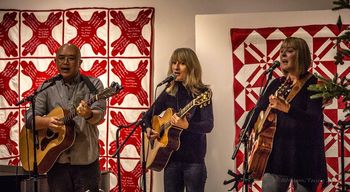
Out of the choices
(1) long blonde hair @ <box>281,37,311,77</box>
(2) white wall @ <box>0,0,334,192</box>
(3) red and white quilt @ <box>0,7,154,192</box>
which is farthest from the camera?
(3) red and white quilt @ <box>0,7,154,192</box>

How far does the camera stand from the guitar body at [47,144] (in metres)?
4.29

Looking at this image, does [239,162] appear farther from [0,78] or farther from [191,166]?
[0,78]

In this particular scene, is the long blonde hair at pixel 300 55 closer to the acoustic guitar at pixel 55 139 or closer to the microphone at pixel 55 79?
the acoustic guitar at pixel 55 139

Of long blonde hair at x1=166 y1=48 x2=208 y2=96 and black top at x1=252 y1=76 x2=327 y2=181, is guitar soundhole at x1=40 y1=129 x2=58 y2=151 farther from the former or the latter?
black top at x1=252 y1=76 x2=327 y2=181

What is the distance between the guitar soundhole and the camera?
4422 millimetres

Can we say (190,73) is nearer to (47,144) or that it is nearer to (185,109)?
(185,109)

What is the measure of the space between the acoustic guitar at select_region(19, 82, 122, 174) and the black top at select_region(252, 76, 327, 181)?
128cm

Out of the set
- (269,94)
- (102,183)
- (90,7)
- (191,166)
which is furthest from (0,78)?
(269,94)

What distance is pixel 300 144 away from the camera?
4043mm

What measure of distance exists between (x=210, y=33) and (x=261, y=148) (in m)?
1.60

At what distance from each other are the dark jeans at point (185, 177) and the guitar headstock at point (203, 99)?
0.50m

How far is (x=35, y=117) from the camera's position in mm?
4359

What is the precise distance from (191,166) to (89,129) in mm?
872

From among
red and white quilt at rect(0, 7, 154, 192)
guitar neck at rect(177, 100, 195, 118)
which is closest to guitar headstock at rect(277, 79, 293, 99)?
guitar neck at rect(177, 100, 195, 118)
